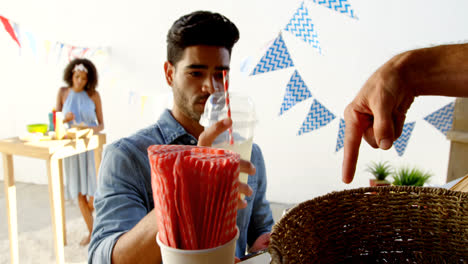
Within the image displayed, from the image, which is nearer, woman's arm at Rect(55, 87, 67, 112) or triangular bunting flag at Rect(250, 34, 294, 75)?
triangular bunting flag at Rect(250, 34, 294, 75)

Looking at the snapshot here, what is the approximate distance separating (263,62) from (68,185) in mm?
1953

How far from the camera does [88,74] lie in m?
3.11

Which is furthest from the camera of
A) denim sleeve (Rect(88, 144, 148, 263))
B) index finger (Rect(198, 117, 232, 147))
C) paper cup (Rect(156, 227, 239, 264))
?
denim sleeve (Rect(88, 144, 148, 263))

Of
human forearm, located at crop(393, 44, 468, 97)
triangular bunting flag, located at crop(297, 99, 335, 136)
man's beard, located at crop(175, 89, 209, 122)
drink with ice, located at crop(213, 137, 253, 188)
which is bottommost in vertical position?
triangular bunting flag, located at crop(297, 99, 335, 136)

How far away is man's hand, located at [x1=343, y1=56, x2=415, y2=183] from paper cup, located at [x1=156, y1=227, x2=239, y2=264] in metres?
0.29

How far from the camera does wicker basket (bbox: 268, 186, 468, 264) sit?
57 cm

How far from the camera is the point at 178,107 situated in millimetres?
1294

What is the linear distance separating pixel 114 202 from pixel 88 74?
2.48m

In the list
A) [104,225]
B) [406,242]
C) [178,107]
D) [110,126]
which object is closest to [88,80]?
[110,126]

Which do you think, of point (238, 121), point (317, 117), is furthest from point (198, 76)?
point (317, 117)

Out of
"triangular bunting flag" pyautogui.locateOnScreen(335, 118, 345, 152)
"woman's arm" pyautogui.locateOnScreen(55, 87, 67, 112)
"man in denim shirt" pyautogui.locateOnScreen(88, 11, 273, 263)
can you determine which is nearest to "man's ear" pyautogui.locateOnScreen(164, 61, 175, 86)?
"man in denim shirt" pyautogui.locateOnScreen(88, 11, 273, 263)

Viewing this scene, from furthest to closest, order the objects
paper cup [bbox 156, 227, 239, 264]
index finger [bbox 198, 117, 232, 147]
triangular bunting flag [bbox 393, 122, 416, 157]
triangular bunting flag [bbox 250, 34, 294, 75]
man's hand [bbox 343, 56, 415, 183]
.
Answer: triangular bunting flag [bbox 393, 122, 416, 157] < triangular bunting flag [bbox 250, 34, 294, 75] < index finger [bbox 198, 117, 232, 147] < man's hand [bbox 343, 56, 415, 183] < paper cup [bbox 156, 227, 239, 264]

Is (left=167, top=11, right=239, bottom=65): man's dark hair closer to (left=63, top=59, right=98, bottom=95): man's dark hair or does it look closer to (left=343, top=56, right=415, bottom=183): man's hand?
(left=343, top=56, right=415, bottom=183): man's hand

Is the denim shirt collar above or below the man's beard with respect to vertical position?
below
